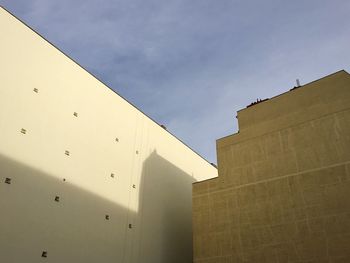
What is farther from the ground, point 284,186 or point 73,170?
point 73,170

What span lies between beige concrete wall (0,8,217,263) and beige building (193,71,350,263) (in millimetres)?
2313

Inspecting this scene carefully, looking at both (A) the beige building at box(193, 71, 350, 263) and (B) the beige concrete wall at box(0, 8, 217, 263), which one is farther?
(A) the beige building at box(193, 71, 350, 263)

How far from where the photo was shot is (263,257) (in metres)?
12.6

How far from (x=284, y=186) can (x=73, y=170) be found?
7.67m

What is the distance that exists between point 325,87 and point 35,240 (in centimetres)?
1150

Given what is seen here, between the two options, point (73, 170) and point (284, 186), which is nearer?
point (73, 170)

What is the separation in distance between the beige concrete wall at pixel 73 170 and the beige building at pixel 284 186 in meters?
2.31

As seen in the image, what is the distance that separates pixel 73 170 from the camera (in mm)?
12867

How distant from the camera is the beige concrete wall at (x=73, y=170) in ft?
35.8

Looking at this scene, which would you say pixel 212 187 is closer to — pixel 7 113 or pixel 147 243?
pixel 147 243

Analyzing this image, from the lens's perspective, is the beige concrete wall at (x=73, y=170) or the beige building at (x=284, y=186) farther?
the beige building at (x=284, y=186)

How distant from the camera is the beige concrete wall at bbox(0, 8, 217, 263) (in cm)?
1090

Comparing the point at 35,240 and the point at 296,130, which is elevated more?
the point at 296,130

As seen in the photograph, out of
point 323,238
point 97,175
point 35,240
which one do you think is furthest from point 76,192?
point 323,238
